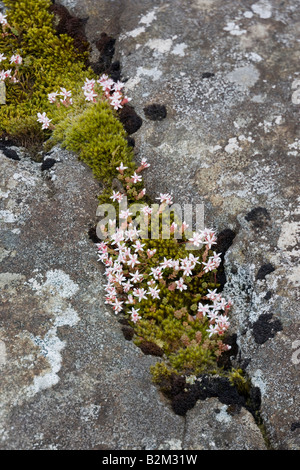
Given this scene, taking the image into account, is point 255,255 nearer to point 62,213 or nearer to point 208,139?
point 208,139

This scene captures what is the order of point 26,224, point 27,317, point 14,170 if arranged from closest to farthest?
point 27,317 < point 26,224 < point 14,170

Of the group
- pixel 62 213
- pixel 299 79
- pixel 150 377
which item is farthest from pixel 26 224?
pixel 299 79

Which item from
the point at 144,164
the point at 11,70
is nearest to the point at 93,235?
the point at 144,164

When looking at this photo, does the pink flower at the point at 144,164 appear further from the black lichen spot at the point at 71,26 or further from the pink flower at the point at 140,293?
the black lichen spot at the point at 71,26

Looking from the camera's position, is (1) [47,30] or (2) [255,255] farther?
(1) [47,30]

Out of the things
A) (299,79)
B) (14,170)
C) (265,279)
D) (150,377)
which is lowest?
(150,377)

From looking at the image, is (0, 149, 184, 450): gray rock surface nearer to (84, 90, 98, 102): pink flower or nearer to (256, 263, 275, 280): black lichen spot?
(84, 90, 98, 102): pink flower

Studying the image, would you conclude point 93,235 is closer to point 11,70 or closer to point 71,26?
point 11,70
